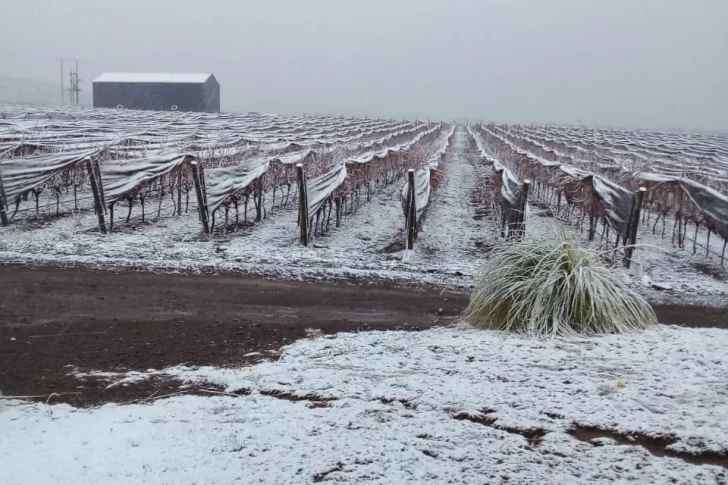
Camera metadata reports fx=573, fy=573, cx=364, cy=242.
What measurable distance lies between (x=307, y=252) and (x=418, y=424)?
6263mm

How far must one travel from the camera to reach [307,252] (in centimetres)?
939

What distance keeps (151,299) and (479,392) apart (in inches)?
173

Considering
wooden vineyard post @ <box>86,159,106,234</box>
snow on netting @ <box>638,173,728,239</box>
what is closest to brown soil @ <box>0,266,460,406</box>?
wooden vineyard post @ <box>86,159,106,234</box>

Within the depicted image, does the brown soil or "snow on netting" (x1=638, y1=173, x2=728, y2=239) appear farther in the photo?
"snow on netting" (x1=638, y1=173, x2=728, y2=239)

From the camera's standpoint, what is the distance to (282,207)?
44.7 feet

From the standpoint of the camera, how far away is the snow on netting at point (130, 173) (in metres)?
10.5

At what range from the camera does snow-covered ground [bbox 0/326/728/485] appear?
2877 millimetres

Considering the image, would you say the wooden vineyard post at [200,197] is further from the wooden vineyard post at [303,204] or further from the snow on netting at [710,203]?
the snow on netting at [710,203]

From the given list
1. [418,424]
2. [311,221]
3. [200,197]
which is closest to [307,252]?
[311,221]

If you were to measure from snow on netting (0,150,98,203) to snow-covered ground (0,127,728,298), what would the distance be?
0.71 metres

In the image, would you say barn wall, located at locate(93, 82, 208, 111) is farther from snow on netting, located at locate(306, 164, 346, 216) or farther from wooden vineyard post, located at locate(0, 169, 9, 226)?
snow on netting, located at locate(306, 164, 346, 216)

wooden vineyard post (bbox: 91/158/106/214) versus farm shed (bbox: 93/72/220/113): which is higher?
farm shed (bbox: 93/72/220/113)

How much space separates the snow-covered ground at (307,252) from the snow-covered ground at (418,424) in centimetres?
368

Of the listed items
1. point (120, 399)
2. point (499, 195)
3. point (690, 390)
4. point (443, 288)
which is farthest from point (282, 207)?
point (690, 390)
